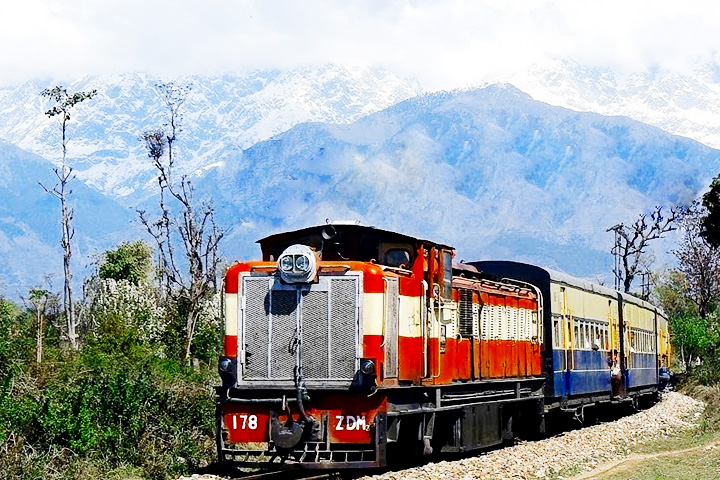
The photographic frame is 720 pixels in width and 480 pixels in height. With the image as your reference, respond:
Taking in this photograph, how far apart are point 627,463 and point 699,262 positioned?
2112 inches

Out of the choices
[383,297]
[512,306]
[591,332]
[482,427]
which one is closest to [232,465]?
[383,297]

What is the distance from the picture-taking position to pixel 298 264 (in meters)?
16.5

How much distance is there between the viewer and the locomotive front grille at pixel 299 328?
1638 cm

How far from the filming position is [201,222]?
51438mm

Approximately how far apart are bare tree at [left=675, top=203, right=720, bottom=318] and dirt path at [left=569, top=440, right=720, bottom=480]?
156 ft

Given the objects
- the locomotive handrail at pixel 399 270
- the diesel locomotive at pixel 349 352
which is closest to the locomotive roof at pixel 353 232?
the diesel locomotive at pixel 349 352

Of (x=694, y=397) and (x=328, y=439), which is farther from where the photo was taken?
(x=694, y=397)

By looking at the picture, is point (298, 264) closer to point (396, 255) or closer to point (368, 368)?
point (396, 255)

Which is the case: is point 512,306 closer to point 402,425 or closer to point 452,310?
point 452,310

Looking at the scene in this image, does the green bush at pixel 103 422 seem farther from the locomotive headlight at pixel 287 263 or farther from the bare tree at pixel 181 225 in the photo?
the bare tree at pixel 181 225

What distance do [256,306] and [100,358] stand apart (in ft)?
23.0

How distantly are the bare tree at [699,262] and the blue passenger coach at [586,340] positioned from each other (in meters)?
33.5

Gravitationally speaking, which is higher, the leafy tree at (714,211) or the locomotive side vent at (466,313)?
the leafy tree at (714,211)

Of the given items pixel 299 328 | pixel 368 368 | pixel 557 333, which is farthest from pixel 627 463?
pixel 299 328
